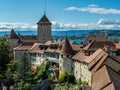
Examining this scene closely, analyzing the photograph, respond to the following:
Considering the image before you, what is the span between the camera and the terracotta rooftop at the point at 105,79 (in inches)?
2110

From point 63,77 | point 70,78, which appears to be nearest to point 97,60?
point 70,78

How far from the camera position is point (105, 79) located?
56.6 metres

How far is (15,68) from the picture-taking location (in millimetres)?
90125

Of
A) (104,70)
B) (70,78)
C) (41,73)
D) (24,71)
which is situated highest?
(104,70)

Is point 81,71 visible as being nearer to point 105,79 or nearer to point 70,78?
point 70,78

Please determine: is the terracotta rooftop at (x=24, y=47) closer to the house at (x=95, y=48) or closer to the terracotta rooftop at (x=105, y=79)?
the house at (x=95, y=48)

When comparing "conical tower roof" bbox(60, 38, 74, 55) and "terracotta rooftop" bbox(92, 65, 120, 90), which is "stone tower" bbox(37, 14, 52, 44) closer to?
"conical tower roof" bbox(60, 38, 74, 55)

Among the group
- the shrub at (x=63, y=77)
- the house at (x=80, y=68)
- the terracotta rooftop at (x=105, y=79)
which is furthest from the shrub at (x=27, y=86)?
the terracotta rooftop at (x=105, y=79)

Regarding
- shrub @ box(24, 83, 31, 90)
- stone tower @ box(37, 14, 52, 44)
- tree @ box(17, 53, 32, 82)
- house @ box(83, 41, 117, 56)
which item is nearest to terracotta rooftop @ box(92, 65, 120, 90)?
house @ box(83, 41, 117, 56)

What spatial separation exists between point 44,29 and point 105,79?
202ft

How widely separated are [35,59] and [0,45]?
10.6 metres

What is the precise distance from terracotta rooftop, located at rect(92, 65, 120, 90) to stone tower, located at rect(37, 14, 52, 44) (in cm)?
5375

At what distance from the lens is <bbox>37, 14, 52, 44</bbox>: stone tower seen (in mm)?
114938

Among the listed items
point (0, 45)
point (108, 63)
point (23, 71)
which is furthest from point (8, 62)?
point (108, 63)
